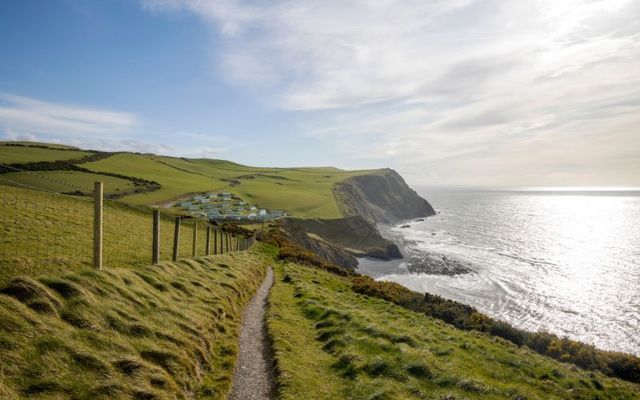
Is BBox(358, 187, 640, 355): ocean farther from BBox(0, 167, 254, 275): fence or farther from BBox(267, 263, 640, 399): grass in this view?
BBox(0, 167, 254, 275): fence

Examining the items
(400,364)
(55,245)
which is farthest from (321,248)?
(400,364)

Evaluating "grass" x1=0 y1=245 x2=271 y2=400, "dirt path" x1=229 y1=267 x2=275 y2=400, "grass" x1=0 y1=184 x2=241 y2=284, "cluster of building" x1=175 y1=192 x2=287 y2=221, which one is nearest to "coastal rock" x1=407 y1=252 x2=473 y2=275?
"cluster of building" x1=175 y1=192 x2=287 y2=221

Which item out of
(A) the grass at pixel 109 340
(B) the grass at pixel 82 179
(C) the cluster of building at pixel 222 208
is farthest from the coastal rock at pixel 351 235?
(A) the grass at pixel 109 340

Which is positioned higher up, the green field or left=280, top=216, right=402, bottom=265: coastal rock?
the green field

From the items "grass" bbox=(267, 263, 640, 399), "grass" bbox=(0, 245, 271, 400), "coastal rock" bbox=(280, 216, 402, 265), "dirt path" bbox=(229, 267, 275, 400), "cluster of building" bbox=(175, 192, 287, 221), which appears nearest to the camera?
"grass" bbox=(0, 245, 271, 400)

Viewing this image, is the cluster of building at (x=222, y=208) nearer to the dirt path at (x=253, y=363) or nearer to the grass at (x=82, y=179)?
the grass at (x=82, y=179)

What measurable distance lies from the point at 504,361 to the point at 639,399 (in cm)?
580

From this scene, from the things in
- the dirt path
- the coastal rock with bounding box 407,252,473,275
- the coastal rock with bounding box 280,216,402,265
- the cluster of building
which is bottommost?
the coastal rock with bounding box 407,252,473,275

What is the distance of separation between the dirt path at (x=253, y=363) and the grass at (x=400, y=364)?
0.45 meters

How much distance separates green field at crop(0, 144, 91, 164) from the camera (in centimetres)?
10319

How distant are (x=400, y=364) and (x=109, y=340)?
11.0 meters

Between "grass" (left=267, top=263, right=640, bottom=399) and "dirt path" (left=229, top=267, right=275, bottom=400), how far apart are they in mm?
450

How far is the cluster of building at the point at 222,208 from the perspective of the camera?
95525 mm

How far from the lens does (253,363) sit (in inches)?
540
